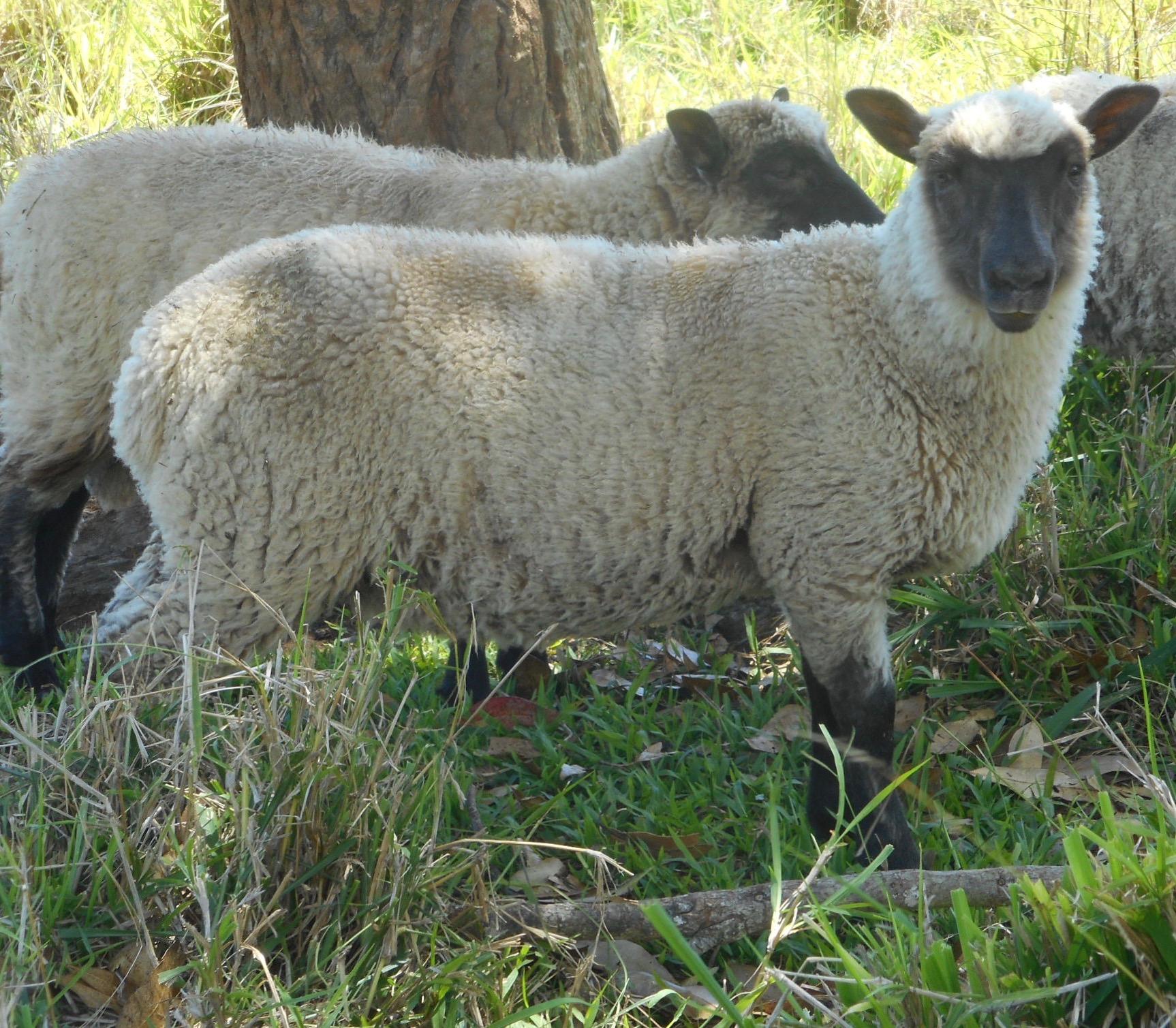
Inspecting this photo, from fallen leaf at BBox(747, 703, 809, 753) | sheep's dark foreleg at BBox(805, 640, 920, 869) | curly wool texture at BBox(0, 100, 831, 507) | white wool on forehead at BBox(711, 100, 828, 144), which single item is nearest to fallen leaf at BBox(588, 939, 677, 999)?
sheep's dark foreleg at BBox(805, 640, 920, 869)

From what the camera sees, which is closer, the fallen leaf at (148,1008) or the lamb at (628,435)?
the fallen leaf at (148,1008)

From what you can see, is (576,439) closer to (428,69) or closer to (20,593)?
(20,593)

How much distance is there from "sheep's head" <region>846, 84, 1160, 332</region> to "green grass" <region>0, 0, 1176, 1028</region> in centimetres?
91

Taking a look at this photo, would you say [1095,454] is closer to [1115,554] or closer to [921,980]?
[1115,554]

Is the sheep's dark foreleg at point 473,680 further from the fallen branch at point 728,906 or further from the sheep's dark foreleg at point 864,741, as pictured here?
the fallen branch at point 728,906

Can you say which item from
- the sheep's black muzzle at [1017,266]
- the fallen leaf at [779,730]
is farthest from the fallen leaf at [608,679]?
the sheep's black muzzle at [1017,266]

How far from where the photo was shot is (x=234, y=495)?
3062 mm

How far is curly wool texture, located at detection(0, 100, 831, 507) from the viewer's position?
4145 millimetres

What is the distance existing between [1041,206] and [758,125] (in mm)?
1792

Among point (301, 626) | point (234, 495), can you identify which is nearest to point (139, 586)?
point (234, 495)

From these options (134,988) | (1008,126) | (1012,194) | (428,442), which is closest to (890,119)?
(1008,126)

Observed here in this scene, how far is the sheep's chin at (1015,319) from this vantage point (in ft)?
9.53

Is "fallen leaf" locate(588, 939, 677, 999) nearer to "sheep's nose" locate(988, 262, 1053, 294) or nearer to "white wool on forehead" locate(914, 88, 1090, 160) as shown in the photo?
"sheep's nose" locate(988, 262, 1053, 294)

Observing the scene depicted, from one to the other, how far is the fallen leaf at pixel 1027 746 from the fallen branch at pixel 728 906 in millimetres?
987
